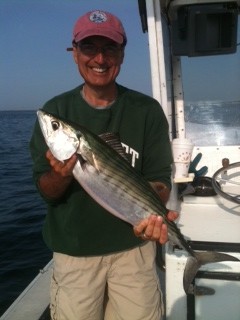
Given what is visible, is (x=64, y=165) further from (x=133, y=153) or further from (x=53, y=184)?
(x=133, y=153)

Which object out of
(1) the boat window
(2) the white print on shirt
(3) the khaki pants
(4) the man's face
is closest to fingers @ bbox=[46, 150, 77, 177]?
(2) the white print on shirt

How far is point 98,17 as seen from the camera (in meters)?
3.02

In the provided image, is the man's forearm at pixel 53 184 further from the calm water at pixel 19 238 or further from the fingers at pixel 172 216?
the calm water at pixel 19 238

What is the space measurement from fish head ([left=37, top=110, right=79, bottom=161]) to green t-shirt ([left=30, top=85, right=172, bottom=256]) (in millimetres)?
256

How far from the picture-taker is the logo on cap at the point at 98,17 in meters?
2.99

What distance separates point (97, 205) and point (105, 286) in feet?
2.52

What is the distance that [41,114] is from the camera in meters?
2.69

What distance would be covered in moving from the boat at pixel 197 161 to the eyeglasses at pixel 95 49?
4.49 ft

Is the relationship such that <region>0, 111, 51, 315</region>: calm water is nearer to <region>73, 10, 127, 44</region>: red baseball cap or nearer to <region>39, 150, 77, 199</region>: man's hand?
<region>39, 150, 77, 199</region>: man's hand

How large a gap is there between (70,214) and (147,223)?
630 mm

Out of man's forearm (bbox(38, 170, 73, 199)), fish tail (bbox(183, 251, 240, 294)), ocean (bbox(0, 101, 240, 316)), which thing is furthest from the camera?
ocean (bbox(0, 101, 240, 316))

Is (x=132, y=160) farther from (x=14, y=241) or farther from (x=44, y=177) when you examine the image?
(x=14, y=241)

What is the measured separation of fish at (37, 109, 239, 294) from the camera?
2.66 metres

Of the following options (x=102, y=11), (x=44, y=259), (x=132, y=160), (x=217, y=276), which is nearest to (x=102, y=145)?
(x=132, y=160)
